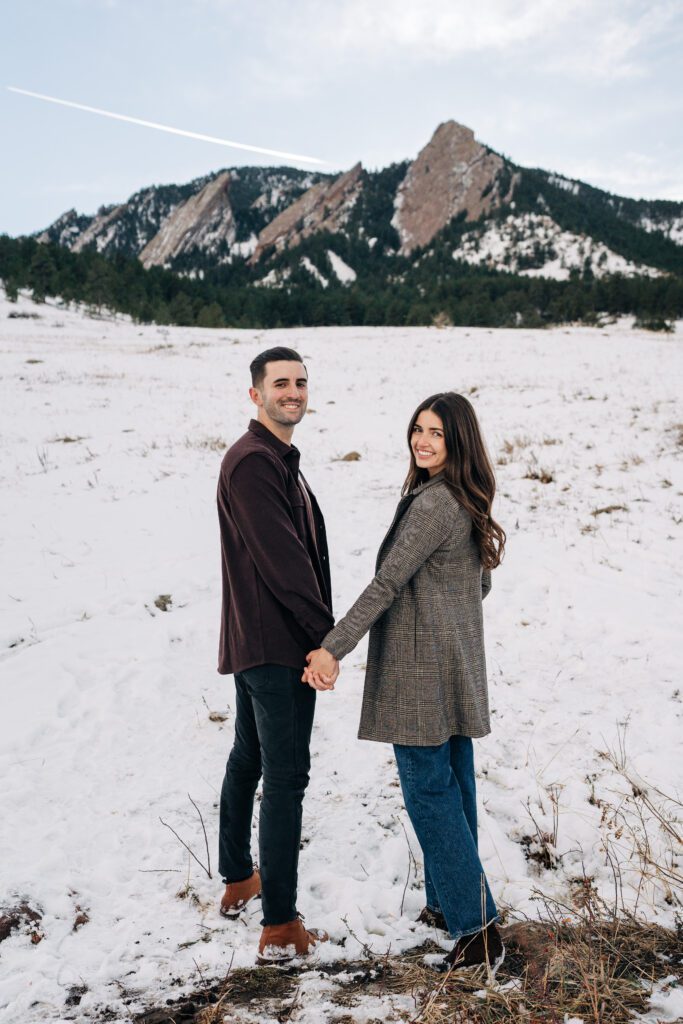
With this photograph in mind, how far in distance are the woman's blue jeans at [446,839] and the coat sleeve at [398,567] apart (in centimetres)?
55

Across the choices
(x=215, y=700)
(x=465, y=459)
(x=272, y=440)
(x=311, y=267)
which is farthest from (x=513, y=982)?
(x=311, y=267)

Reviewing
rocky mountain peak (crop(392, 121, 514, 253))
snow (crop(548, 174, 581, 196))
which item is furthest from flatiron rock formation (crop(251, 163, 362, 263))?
snow (crop(548, 174, 581, 196))

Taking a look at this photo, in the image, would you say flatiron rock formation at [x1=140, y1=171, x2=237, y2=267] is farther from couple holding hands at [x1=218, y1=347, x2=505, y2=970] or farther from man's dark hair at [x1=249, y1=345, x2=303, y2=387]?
couple holding hands at [x1=218, y1=347, x2=505, y2=970]

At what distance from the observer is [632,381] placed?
17438 mm

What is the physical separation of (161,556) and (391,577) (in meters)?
5.85

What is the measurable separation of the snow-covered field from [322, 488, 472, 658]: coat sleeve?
4.52ft

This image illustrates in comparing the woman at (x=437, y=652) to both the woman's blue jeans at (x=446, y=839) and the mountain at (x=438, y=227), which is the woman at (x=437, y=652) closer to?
the woman's blue jeans at (x=446, y=839)

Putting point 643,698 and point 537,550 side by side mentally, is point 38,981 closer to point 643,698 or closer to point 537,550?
point 643,698

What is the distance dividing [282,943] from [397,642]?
4.79ft

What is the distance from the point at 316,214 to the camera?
581ft

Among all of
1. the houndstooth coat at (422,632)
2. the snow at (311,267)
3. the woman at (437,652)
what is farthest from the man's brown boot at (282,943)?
the snow at (311,267)

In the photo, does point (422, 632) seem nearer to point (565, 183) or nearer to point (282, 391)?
point (282, 391)

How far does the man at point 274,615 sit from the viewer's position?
2.46m

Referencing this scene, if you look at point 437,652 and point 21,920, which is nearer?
point 437,652
